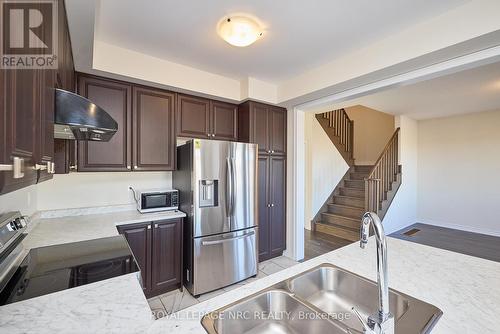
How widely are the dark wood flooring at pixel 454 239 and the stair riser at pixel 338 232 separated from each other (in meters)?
0.94

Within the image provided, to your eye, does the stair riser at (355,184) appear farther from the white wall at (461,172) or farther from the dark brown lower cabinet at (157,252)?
the dark brown lower cabinet at (157,252)

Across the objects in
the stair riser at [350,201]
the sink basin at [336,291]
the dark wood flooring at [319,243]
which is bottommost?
the dark wood flooring at [319,243]

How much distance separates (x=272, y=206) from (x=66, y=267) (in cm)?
240

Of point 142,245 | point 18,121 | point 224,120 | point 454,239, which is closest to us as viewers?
point 18,121

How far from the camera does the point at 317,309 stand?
2.74 ft

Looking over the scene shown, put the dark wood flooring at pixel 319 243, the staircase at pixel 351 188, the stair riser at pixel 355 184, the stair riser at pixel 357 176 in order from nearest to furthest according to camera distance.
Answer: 1. the dark wood flooring at pixel 319 243
2. the staircase at pixel 351 188
3. the stair riser at pixel 355 184
4. the stair riser at pixel 357 176

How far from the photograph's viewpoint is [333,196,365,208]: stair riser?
15.4ft

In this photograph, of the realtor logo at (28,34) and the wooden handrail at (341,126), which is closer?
the realtor logo at (28,34)

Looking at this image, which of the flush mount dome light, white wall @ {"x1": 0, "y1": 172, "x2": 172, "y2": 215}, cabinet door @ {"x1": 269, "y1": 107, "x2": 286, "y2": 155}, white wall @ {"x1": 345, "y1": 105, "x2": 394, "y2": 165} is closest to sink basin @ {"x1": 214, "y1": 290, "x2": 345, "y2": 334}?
the flush mount dome light

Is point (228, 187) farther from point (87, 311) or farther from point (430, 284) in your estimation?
point (430, 284)

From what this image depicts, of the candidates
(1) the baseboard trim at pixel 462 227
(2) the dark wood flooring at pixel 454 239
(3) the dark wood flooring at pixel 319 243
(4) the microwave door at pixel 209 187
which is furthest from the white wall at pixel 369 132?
(4) the microwave door at pixel 209 187

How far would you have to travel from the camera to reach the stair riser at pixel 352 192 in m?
4.92

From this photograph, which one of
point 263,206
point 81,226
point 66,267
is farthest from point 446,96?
point 81,226

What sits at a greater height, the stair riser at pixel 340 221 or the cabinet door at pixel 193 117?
the cabinet door at pixel 193 117
